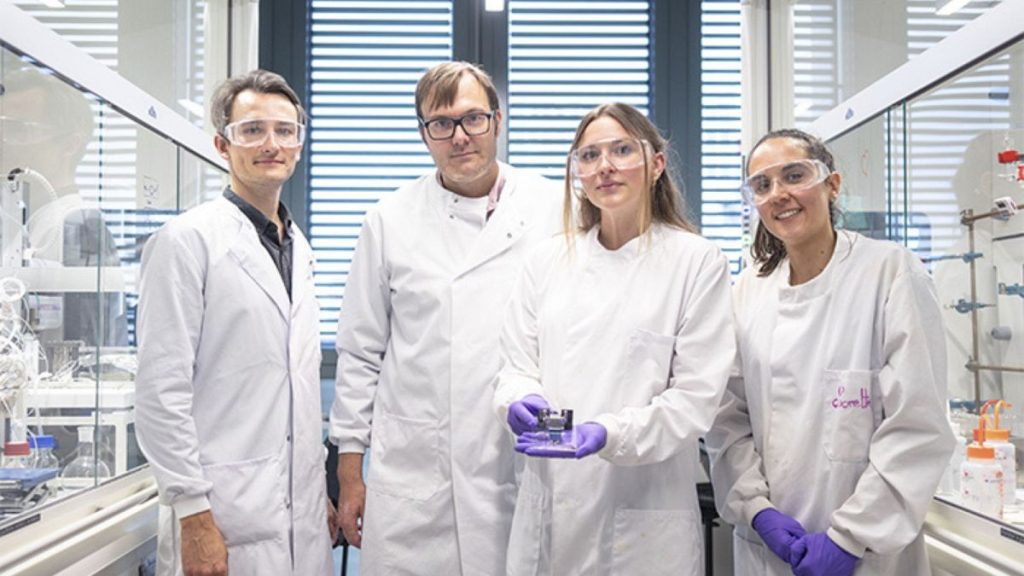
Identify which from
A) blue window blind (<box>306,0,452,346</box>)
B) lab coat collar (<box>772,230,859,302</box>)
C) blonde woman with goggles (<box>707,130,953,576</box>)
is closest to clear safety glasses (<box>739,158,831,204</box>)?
blonde woman with goggles (<box>707,130,953,576</box>)

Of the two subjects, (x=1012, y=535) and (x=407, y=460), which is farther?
(x=407, y=460)

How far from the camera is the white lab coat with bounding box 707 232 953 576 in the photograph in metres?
1.50

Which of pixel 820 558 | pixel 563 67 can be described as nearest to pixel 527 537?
pixel 820 558

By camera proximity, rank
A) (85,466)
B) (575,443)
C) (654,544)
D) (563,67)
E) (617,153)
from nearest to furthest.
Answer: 1. (575,443)
2. (654,544)
3. (617,153)
4. (85,466)
5. (563,67)

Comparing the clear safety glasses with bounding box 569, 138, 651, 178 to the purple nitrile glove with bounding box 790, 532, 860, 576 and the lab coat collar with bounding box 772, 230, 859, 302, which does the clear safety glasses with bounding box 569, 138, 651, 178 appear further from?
the purple nitrile glove with bounding box 790, 532, 860, 576

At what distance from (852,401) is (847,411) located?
0.02 metres

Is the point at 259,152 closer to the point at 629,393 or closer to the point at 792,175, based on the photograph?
the point at 629,393

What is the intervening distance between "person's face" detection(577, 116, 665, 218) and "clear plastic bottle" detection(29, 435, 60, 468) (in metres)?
1.23

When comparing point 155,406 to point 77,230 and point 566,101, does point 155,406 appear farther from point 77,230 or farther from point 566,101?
point 566,101

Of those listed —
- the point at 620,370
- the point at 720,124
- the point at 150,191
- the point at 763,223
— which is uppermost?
the point at 720,124

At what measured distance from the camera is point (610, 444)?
148cm

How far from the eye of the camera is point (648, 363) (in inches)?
63.4

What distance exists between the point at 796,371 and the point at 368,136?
8.79 ft

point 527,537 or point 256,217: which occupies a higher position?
point 256,217
